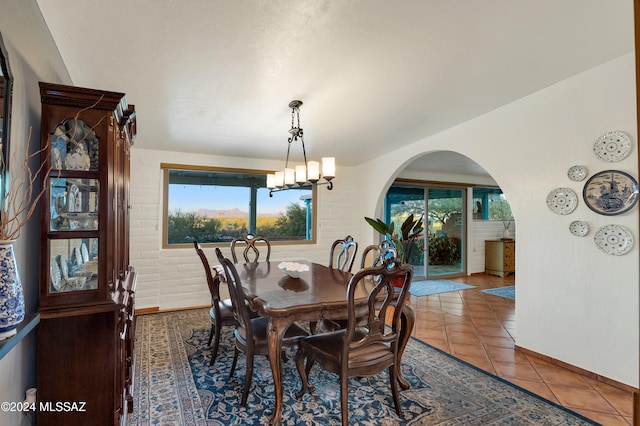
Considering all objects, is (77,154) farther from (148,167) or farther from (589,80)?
(589,80)

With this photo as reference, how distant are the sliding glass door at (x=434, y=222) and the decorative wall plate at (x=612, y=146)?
3987 mm

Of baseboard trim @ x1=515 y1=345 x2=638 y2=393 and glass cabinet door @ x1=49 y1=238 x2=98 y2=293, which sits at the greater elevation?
glass cabinet door @ x1=49 y1=238 x2=98 y2=293

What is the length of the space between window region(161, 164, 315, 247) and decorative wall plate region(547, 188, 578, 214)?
11.1 feet

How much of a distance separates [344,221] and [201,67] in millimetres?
3724

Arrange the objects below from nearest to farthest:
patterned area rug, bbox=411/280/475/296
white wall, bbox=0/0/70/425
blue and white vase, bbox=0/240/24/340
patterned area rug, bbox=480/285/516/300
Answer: blue and white vase, bbox=0/240/24/340, white wall, bbox=0/0/70/425, patterned area rug, bbox=480/285/516/300, patterned area rug, bbox=411/280/475/296

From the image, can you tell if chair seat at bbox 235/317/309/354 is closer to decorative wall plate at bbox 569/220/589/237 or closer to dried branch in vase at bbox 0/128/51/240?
dried branch in vase at bbox 0/128/51/240

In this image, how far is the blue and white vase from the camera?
3.16ft

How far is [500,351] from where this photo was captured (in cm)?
296

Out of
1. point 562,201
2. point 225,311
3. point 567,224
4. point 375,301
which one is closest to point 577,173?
point 562,201

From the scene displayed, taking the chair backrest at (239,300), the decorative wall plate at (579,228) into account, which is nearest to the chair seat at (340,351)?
the chair backrest at (239,300)

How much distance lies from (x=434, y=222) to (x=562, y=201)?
4.05m

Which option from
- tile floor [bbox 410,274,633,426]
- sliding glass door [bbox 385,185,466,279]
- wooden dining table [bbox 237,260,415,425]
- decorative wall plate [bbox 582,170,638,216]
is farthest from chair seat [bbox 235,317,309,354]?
sliding glass door [bbox 385,185,466,279]

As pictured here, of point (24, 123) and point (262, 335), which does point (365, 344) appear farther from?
point (24, 123)

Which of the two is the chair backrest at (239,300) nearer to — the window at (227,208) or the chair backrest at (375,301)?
the chair backrest at (375,301)
